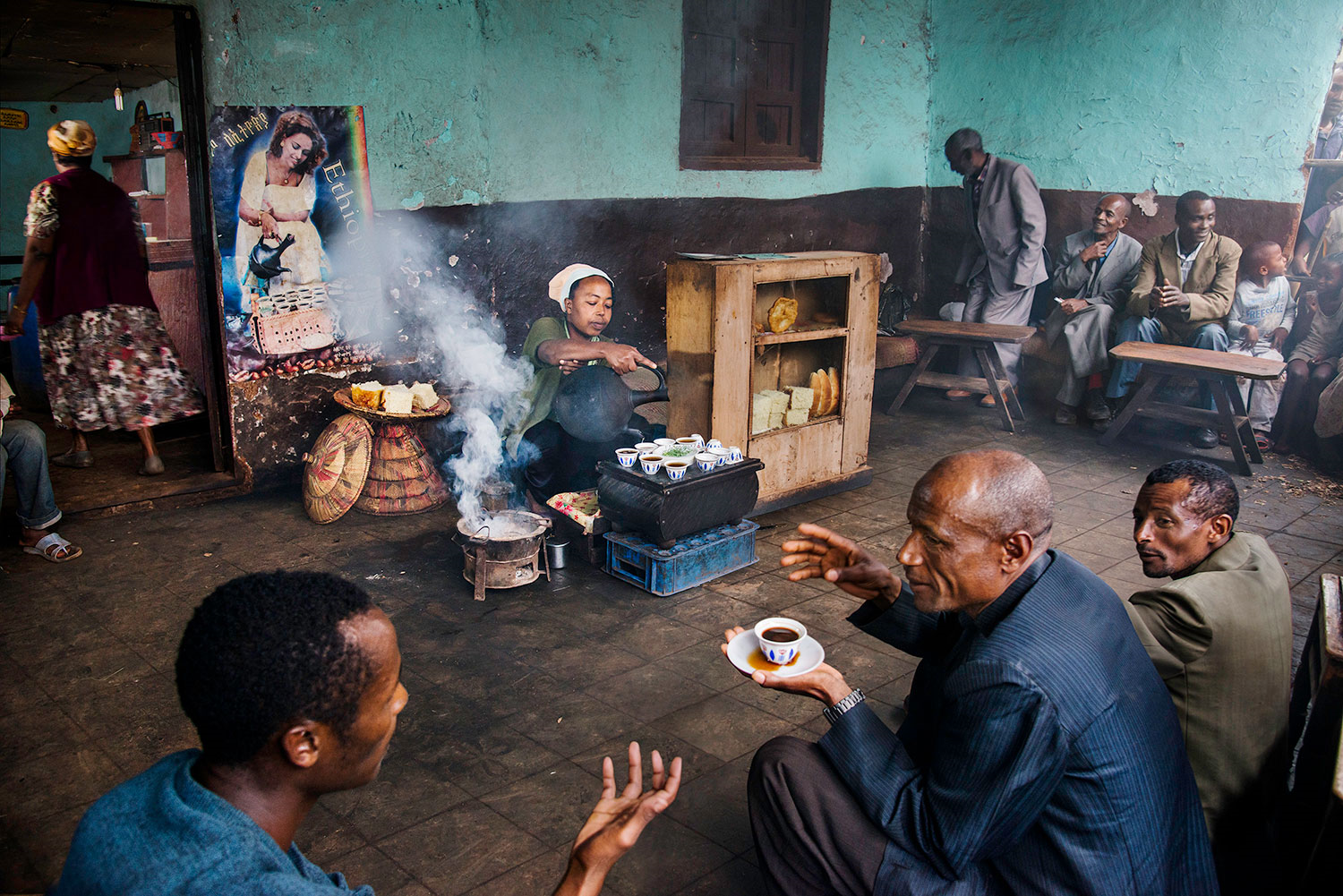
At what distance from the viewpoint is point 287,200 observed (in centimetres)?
636

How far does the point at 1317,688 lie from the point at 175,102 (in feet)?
39.1

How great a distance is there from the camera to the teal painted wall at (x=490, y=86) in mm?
6125

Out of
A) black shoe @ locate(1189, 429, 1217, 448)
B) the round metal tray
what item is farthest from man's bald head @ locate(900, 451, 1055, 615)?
black shoe @ locate(1189, 429, 1217, 448)

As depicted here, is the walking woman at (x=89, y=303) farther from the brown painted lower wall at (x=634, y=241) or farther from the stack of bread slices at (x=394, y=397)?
the stack of bread slices at (x=394, y=397)

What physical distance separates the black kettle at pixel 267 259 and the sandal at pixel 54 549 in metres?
2.04

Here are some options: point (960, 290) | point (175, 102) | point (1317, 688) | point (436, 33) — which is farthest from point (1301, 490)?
point (175, 102)

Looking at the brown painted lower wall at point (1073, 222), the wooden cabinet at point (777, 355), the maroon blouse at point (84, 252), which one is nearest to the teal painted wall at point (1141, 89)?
the brown painted lower wall at point (1073, 222)

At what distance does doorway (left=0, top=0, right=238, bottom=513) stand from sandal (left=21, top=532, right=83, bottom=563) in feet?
1.81

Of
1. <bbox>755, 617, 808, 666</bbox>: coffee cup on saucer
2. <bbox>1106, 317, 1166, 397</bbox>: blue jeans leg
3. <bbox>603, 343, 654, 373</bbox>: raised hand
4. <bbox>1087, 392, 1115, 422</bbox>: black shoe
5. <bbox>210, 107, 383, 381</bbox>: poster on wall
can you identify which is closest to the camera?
<bbox>755, 617, 808, 666</bbox>: coffee cup on saucer

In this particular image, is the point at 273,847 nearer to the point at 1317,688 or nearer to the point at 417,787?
the point at 417,787

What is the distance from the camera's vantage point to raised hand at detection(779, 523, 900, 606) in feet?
9.89

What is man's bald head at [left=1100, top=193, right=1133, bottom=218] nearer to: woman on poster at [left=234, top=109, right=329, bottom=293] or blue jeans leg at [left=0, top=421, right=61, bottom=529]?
woman on poster at [left=234, top=109, right=329, bottom=293]

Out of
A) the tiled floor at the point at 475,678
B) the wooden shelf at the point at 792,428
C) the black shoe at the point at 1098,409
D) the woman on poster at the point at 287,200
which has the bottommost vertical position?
the tiled floor at the point at 475,678

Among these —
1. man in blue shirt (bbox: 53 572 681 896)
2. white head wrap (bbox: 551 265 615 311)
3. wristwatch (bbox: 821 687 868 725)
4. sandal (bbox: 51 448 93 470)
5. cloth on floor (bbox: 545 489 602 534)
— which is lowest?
sandal (bbox: 51 448 93 470)
